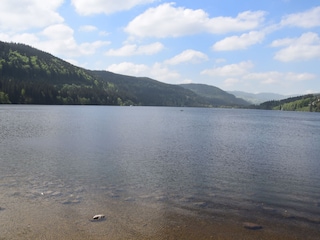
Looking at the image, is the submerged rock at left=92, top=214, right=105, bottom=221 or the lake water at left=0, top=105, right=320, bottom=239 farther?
the lake water at left=0, top=105, right=320, bottom=239

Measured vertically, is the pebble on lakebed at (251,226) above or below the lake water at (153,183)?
below

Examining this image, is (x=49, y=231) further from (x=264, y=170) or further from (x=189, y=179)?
(x=264, y=170)

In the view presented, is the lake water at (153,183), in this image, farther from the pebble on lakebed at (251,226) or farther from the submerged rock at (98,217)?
the pebble on lakebed at (251,226)

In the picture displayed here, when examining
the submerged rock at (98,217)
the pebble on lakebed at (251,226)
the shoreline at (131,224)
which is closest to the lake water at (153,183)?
the shoreline at (131,224)

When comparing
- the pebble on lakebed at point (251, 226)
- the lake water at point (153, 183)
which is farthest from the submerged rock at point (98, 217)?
the pebble on lakebed at point (251, 226)

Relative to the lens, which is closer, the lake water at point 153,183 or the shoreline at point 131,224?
the shoreline at point 131,224

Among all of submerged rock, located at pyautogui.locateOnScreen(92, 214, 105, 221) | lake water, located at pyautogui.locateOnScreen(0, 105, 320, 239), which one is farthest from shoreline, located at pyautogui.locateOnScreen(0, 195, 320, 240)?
submerged rock, located at pyautogui.locateOnScreen(92, 214, 105, 221)

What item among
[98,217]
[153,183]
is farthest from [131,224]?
[153,183]

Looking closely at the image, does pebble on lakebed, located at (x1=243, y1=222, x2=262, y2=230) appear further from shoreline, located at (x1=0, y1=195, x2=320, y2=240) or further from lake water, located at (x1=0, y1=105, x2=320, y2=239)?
lake water, located at (x1=0, y1=105, x2=320, y2=239)

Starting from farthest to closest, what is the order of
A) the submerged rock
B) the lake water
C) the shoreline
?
the lake water → the submerged rock → the shoreline

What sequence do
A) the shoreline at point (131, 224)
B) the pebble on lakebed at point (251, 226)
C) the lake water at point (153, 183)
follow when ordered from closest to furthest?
the shoreline at point (131, 224), the pebble on lakebed at point (251, 226), the lake water at point (153, 183)

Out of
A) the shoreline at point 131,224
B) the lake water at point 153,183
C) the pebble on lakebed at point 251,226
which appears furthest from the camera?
the lake water at point 153,183

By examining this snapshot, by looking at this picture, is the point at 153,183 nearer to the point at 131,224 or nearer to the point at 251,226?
the point at 131,224

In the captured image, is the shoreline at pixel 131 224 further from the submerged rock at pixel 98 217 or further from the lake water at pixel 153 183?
the submerged rock at pixel 98 217
